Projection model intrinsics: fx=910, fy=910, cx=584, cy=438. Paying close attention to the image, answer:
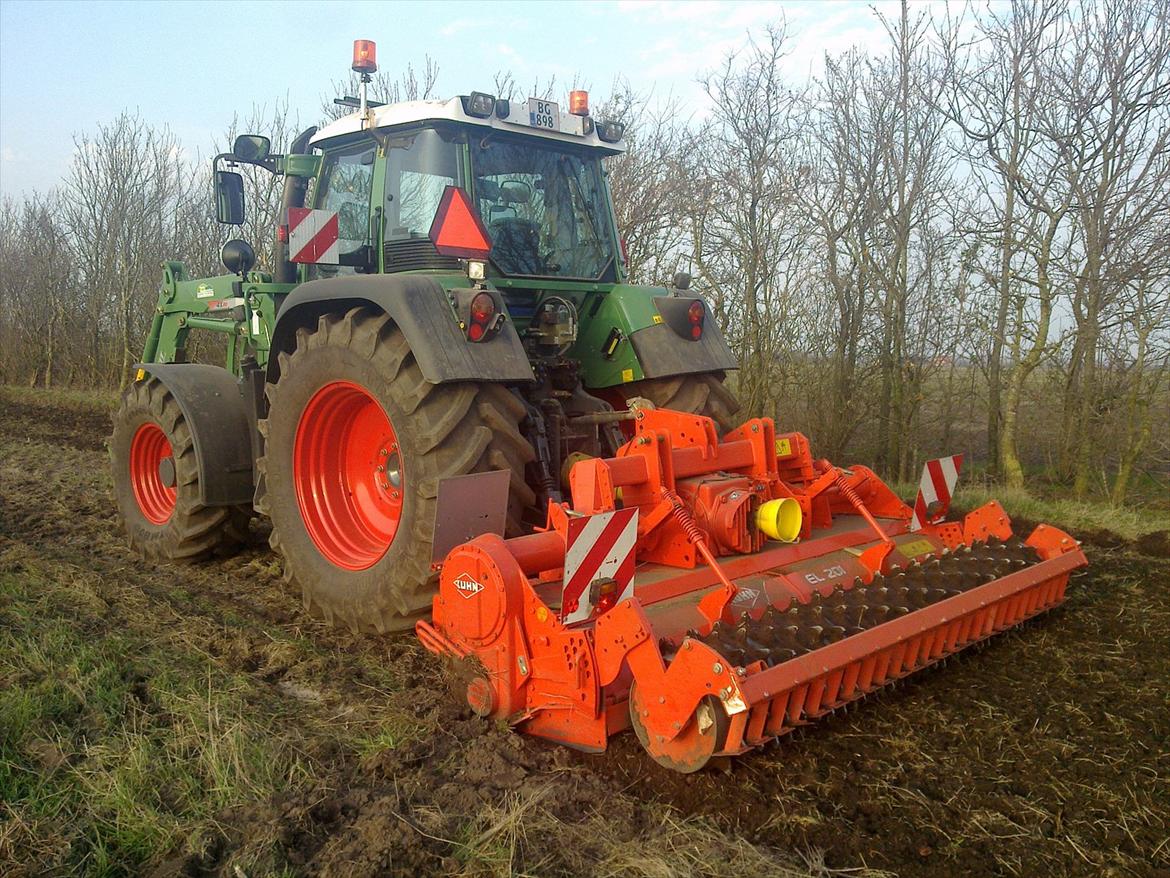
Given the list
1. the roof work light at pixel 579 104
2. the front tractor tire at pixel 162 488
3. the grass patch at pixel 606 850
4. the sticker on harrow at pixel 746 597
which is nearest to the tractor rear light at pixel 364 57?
the roof work light at pixel 579 104

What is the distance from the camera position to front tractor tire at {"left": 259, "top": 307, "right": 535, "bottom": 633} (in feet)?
12.5

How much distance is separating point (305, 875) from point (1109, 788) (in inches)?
94.5

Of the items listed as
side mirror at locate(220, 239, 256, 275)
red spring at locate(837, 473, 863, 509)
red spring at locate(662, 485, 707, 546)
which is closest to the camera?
red spring at locate(662, 485, 707, 546)

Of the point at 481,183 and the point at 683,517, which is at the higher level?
the point at 481,183

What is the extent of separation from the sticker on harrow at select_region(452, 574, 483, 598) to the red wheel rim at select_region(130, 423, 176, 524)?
3.43m

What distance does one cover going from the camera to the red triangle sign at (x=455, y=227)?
4082 mm

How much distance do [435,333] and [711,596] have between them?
156 centimetres

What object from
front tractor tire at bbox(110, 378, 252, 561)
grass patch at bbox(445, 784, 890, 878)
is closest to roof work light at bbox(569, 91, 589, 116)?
front tractor tire at bbox(110, 378, 252, 561)

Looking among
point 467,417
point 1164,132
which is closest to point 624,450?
point 467,417

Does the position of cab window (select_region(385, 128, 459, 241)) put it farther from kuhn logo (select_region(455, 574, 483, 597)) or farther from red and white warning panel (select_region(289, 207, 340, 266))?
kuhn logo (select_region(455, 574, 483, 597))

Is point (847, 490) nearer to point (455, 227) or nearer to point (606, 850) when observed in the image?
point (455, 227)

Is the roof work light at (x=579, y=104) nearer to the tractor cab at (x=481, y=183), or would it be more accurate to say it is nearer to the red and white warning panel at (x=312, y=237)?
the tractor cab at (x=481, y=183)

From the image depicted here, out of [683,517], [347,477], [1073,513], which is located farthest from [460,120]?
[1073,513]

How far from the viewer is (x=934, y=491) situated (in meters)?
4.53
